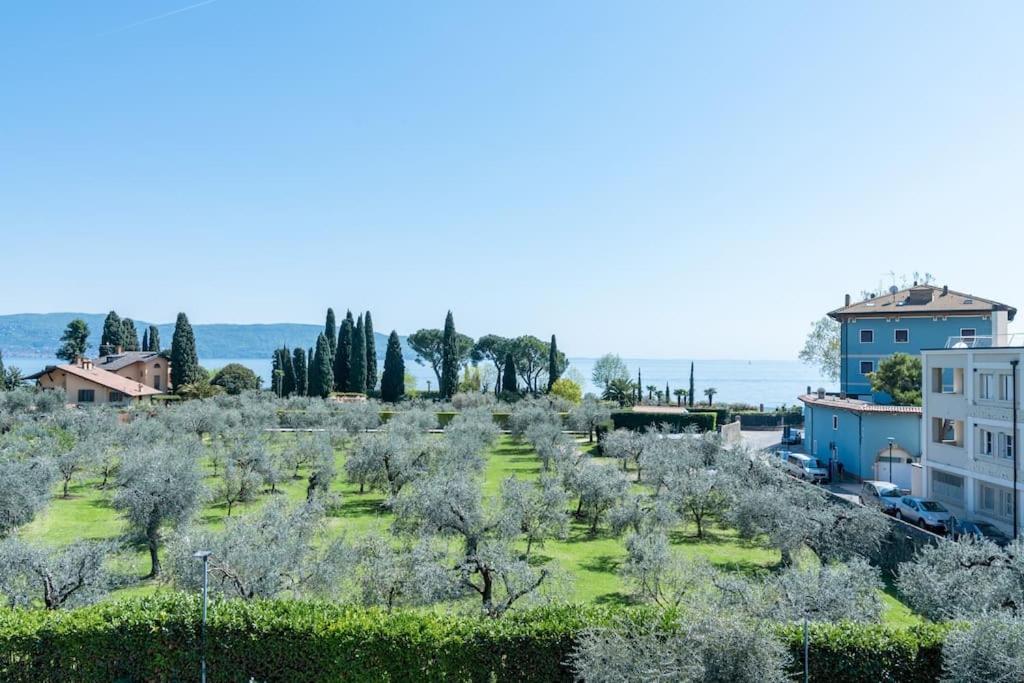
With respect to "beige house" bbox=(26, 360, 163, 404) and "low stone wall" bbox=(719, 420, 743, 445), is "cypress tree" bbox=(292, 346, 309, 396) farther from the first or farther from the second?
"low stone wall" bbox=(719, 420, 743, 445)

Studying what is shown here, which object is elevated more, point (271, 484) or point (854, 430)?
point (854, 430)

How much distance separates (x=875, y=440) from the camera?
114 feet

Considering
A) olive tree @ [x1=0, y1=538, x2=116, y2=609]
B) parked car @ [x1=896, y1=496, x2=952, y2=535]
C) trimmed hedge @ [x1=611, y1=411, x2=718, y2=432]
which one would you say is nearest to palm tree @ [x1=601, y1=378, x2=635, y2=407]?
trimmed hedge @ [x1=611, y1=411, x2=718, y2=432]

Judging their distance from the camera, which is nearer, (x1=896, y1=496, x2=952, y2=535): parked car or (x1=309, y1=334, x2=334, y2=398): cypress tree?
(x1=896, y1=496, x2=952, y2=535): parked car

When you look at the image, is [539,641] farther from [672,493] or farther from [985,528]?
[985,528]

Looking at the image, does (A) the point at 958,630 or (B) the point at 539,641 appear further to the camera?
(B) the point at 539,641

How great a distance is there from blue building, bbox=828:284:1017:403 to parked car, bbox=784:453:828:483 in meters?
9.88

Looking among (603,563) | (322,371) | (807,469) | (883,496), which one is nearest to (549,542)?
(603,563)

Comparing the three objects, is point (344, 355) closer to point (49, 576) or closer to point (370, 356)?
point (370, 356)

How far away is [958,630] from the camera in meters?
10.5

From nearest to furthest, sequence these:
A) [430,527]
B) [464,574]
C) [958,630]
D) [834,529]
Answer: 1. [958,630]
2. [464,574]
3. [430,527]
4. [834,529]

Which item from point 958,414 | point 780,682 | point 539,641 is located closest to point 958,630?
point 780,682

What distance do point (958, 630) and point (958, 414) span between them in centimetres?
1954

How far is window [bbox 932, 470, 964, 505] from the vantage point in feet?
88.1
